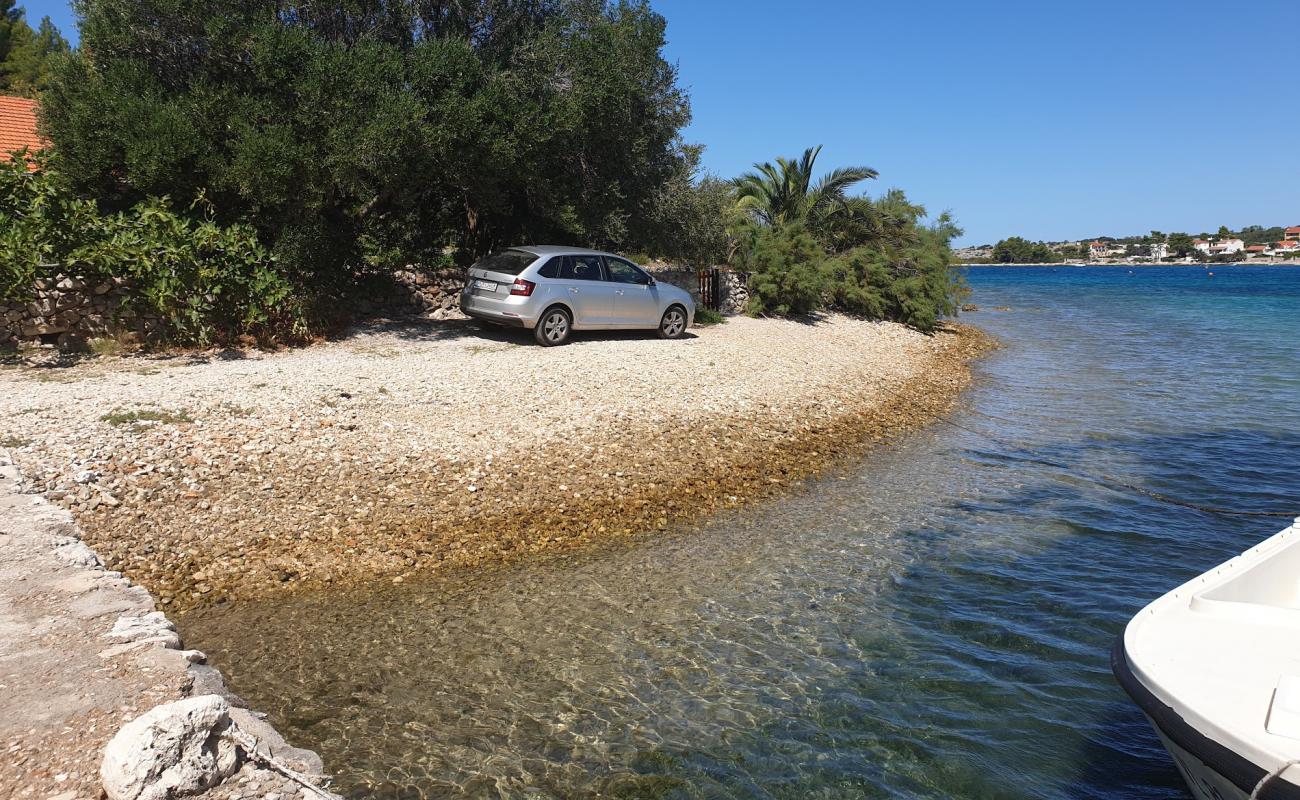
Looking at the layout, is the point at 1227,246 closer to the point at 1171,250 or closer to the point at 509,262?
the point at 1171,250

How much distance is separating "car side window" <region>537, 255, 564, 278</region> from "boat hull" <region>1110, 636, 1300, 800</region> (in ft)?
36.2

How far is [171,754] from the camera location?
324cm

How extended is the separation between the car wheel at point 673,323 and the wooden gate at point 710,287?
5.41 m

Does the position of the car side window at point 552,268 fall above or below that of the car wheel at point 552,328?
above

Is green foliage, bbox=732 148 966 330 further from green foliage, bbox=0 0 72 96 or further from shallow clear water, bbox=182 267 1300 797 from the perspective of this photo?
green foliage, bbox=0 0 72 96

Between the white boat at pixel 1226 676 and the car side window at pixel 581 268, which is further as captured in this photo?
the car side window at pixel 581 268

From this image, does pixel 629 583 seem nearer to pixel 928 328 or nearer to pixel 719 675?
pixel 719 675

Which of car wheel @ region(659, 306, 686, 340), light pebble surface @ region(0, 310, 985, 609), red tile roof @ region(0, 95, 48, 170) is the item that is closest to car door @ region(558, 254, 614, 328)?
light pebble surface @ region(0, 310, 985, 609)

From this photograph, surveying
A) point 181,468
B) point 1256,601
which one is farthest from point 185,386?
point 1256,601

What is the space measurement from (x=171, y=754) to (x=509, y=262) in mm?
11398

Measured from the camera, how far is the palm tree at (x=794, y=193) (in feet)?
85.1

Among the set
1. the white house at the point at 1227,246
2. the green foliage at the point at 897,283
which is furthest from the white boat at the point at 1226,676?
the white house at the point at 1227,246

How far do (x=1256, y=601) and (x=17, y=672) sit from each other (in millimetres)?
7134

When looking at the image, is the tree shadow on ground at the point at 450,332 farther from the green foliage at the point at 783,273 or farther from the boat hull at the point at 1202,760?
the boat hull at the point at 1202,760
